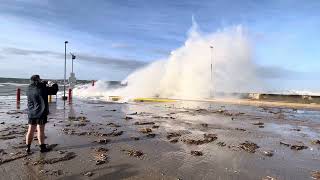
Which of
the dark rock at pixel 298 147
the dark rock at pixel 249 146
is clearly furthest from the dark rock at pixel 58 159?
the dark rock at pixel 298 147

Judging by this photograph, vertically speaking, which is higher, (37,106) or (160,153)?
(37,106)

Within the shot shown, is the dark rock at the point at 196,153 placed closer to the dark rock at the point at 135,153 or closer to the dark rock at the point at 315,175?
the dark rock at the point at 135,153

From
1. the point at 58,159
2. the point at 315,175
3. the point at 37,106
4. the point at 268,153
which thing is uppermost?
the point at 37,106

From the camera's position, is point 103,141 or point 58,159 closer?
point 58,159

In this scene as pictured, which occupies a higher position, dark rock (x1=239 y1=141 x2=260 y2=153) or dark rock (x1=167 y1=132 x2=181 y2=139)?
dark rock (x1=167 y1=132 x2=181 y2=139)

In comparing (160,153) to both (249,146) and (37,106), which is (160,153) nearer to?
(249,146)

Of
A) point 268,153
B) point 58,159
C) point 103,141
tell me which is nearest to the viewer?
point 58,159

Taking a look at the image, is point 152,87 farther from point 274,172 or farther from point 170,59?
point 274,172

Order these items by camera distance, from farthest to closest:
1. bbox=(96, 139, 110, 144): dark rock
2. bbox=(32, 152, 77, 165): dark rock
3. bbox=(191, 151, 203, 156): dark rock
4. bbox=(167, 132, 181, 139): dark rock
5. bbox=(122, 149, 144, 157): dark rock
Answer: bbox=(167, 132, 181, 139): dark rock
bbox=(96, 139, 110, 144): dark rock
bbox=(191, 151, 203, 156): dark rock
bbox=(122, 149, 144, 157): dark rock
bbox=(32, 152, 77, 165): dark rock

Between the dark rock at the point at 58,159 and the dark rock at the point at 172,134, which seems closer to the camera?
the dark rock at the point at 58,159

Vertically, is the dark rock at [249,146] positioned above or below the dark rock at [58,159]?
below

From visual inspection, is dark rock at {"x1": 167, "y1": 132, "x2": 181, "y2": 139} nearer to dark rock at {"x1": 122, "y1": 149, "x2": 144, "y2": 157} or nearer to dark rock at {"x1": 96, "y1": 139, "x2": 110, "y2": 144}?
dark rock at {"x1": 96, "y1": 139, "x2": 110, "y2": 144}

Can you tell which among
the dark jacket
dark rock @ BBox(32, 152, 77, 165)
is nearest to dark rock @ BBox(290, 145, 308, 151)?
dark rock @ BBox(32, 152, 77, 165)

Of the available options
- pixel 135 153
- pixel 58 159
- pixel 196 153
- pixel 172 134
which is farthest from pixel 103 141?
pixel 196 153
